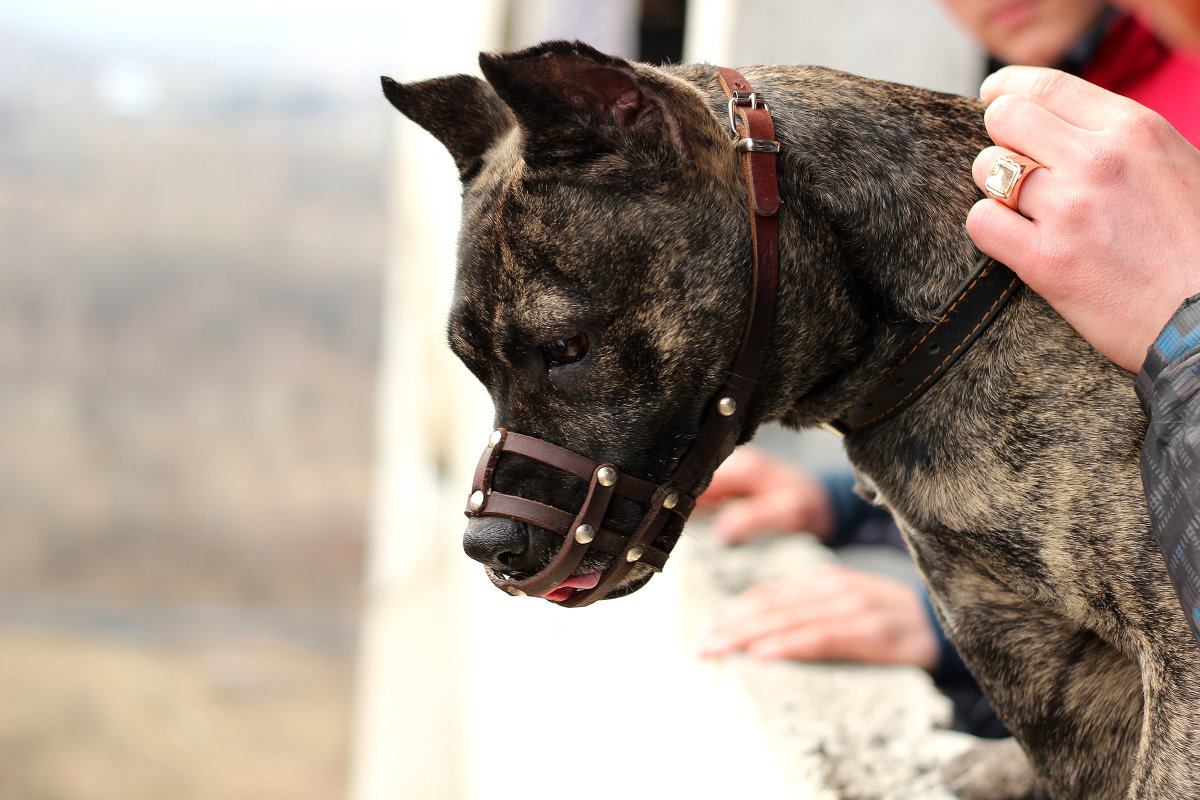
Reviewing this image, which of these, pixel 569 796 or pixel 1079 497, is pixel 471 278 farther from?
pixel 569 796

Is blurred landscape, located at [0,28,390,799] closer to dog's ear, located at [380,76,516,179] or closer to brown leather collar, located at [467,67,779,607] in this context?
dog's ear, located at [380,76,516,179]

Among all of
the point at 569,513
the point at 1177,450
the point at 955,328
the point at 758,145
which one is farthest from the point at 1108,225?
the point at 569,513

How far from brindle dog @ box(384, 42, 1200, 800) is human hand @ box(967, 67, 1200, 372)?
0.09 meters


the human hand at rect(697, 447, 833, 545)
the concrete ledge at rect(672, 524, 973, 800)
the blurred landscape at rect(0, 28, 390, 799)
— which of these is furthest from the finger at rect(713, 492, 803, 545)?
the blurred landscape at rect(0, 28, 390, 799)

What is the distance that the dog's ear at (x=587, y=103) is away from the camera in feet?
4.85

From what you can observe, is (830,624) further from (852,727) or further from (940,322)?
(940,322)

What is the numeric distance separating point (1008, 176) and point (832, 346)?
374mm

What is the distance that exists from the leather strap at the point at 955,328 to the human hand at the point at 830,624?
122 cm

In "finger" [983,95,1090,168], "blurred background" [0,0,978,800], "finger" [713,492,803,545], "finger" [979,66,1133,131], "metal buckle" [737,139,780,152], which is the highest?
"finger" [979,66,1133,131]

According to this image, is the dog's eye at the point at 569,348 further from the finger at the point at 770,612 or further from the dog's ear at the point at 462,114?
the finger at the point at 770,612

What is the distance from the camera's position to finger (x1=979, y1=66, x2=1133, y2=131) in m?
1.61

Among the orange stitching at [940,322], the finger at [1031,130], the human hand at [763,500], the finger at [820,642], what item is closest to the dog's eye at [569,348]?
the orange stitching at [940,322]

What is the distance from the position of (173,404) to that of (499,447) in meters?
13.9

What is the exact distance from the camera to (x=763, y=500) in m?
3.68
